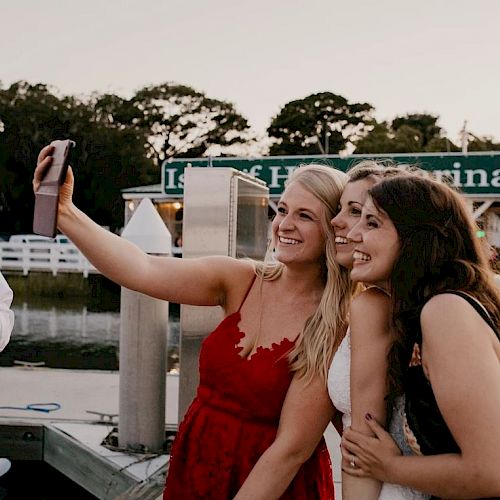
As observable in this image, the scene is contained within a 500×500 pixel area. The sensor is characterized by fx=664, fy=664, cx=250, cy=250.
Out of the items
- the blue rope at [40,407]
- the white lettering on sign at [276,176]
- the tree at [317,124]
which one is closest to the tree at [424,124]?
the tree at [317,124]

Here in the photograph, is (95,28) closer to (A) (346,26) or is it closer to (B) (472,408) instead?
(A) (346,26)

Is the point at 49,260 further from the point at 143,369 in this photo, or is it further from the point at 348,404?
the point at 348,404

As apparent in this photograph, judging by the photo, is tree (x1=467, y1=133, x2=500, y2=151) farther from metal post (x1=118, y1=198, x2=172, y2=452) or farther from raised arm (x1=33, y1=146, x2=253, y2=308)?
raised arm (x1=33, y1=146, x2=253, y2=308)

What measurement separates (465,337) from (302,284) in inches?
36.0

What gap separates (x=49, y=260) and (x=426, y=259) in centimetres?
2487

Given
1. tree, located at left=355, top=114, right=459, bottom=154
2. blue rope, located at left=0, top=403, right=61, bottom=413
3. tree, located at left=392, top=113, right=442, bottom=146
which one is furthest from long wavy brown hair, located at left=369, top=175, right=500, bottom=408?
tree, located at left=392, top=113, right=442, bottom=146

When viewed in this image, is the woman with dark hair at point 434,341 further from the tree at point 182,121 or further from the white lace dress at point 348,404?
the tree at point 182,121

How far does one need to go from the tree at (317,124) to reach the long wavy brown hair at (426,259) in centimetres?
5285

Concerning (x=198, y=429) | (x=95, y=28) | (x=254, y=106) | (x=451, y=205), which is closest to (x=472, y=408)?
(x=451, y=205)

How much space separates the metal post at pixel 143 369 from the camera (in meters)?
4.44

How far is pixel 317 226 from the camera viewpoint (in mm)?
2158

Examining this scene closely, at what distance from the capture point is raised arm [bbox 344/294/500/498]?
1.38 meters

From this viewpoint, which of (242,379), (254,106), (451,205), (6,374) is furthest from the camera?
(254,106)

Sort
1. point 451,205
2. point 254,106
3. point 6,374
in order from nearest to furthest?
point 451,205 < point 6,374 < point 254,106
